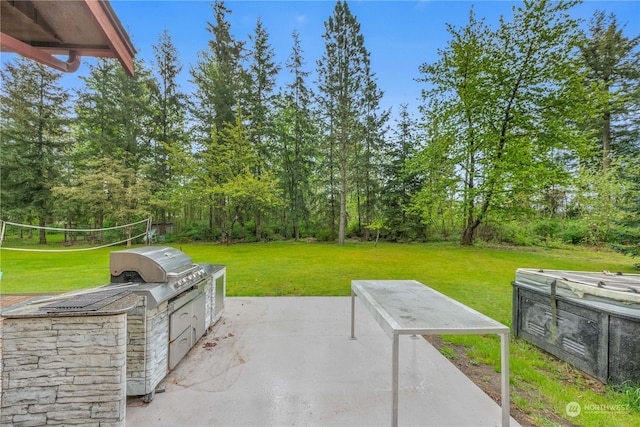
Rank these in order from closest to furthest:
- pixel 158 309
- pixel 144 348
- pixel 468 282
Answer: pixel 144 348 → pixel 158 309 → pixel 468 282

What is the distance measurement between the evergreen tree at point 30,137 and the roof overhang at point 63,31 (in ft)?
48.4

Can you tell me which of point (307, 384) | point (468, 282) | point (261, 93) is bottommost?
point (468, 282)

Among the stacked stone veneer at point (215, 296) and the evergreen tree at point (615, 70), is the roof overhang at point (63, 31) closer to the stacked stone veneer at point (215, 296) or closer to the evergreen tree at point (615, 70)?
the stacked stone veneer at point (215, 296)

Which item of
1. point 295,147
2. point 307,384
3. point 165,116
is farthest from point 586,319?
point 165,116

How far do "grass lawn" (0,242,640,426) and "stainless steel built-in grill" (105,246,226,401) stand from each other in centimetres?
219

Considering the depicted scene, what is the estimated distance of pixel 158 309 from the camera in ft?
6.09

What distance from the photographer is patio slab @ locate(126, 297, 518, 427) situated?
1690 mm

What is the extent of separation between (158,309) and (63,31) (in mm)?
2284

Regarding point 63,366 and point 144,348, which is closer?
point 63,366

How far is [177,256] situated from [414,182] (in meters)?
13.1

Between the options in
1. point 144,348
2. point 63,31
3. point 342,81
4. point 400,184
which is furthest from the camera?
point 400,184

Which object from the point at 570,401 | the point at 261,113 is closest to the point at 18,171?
the point at 261,113

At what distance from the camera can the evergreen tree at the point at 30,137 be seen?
1173 centimetres

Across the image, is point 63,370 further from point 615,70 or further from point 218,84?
point 615,70
